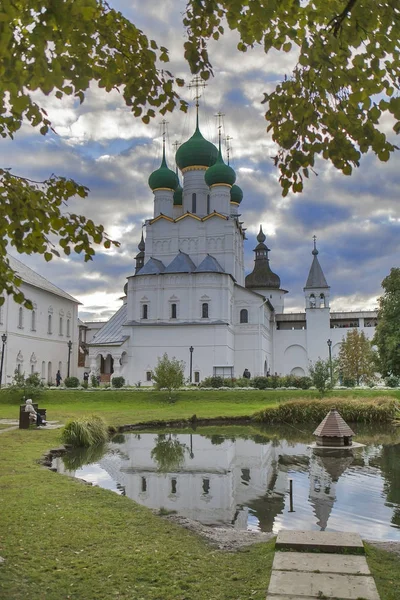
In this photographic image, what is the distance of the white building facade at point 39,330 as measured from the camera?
140ft

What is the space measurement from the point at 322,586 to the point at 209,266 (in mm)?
44590

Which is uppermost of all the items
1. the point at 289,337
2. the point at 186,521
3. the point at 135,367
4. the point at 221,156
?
the point at 221,156

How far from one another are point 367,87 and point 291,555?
453 cm

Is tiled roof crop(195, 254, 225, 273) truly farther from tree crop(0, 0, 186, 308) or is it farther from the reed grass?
tree crop(0, 0, 186, 308)

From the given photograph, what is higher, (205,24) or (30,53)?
Answer: (205,24)

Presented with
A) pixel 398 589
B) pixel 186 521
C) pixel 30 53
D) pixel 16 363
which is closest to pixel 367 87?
pixel 30 53

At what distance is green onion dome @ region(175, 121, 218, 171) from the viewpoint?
52.9m

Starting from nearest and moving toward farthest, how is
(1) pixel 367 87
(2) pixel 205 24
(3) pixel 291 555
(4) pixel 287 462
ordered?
(1) pixel 367 87, (2) pixel 205 24, (3) pixel 291 555, (4) pixel 287 462

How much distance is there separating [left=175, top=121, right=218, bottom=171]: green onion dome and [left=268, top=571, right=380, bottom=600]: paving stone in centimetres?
5016

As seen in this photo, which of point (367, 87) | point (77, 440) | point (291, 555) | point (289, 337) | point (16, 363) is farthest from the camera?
point (289, 337)

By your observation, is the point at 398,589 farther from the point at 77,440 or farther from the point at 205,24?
the point at 77,440

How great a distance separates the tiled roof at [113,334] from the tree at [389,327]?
843 inches

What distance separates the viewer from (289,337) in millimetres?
59062

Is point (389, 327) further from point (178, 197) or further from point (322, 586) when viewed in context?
point (322, 586)
